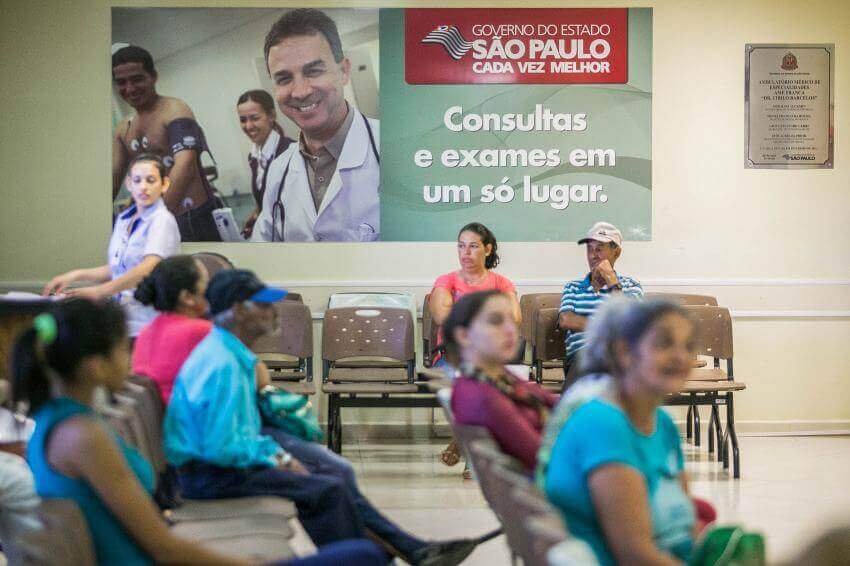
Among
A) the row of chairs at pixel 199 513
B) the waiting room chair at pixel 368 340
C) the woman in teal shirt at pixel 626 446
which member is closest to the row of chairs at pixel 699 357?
the waiting room chair at pixel 368 340

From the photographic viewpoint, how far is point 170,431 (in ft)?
11.4

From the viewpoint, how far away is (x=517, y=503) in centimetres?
233

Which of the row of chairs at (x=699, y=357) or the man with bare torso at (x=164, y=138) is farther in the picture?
the man with bare torso at (x=164, y=138)

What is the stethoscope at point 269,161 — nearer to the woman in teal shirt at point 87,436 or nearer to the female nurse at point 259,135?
the female nurse at point 259,135

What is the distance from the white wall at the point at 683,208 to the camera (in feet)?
26.3

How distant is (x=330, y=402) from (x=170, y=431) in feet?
10.9

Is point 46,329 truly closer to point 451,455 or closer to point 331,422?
point 331,422

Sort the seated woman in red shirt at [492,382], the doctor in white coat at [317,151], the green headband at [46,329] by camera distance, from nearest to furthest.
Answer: the green headband at [46,329] < the seated woman in red shirt at [492,382] < the doctor in white coat at [317,151]

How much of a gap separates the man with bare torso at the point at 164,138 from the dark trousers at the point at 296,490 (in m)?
4.66

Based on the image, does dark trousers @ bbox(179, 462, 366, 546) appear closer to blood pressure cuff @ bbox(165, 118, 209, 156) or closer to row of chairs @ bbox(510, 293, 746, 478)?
row of chairs @ bbox(510, 293, 746, 478)

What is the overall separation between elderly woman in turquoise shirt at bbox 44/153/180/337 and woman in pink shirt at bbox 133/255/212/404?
3.77ft

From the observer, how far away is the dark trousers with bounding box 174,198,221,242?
8031 mm

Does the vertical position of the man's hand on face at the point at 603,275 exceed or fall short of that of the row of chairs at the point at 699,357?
it exceeds it

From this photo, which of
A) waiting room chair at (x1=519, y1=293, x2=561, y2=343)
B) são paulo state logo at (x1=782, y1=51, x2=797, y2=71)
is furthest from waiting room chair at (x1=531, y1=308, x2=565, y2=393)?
são paulo state logo at (x1=782, y1=51, x2=797, y2=71)
